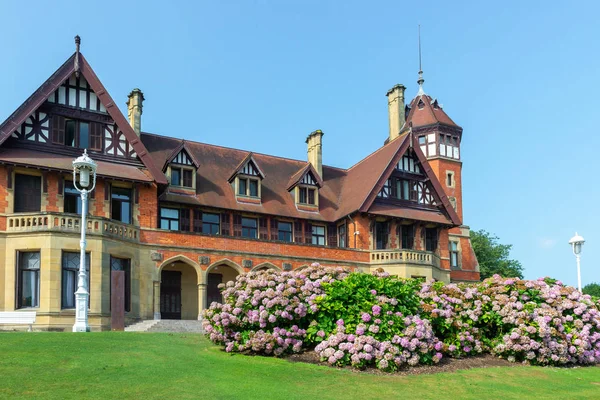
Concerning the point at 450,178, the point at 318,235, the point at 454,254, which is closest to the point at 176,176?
the point at 318,235

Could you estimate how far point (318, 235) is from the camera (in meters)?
38.9

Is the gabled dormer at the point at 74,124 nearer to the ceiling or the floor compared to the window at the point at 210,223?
nearer to the ceiling

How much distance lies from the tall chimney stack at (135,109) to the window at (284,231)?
891 centimetres

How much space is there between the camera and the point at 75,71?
1201 inches

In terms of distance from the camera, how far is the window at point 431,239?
40.9m

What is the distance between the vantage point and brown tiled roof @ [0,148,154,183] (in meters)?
28.5

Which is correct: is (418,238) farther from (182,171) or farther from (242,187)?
(182,171)

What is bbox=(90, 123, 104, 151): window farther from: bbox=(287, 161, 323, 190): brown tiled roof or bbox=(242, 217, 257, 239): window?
bbox=(287, 161, 323, 190): brown tiled roof

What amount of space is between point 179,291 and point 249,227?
5.05 m

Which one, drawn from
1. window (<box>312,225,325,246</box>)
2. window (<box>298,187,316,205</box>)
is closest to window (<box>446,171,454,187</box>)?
window (<box>312,225,325,246</box>)

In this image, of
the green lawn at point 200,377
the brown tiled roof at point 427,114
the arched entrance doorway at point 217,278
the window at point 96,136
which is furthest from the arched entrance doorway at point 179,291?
the brown tiled roof at point 427,114

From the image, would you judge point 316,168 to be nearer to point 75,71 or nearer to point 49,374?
point 75,71

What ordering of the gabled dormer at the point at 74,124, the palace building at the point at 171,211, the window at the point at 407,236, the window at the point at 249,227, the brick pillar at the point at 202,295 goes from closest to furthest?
1. the palace building at the point at 171,211
2. the gabled dormer at the point at 74,124
3. the brick pillar at the point at 202,295
4. the window at the point at 249,227
5. the window at the point at 407,236

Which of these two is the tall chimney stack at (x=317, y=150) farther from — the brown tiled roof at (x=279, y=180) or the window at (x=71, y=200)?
the window at (x=71, y=200)
